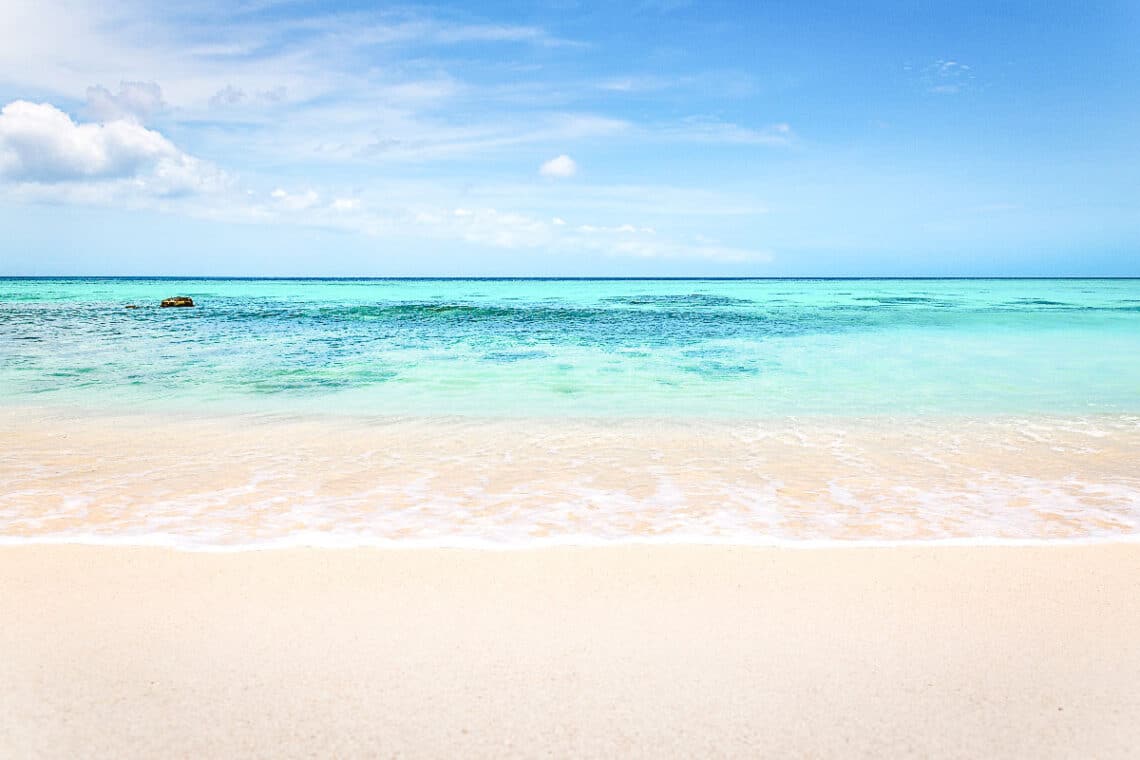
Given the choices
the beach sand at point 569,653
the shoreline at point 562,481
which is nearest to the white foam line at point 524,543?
the shoreline at point 562,481

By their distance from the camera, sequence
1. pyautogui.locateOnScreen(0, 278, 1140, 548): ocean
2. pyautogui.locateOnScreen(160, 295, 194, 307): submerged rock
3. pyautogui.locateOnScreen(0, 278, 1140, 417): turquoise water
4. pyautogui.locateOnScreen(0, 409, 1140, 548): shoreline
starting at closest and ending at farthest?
1. pyautogui.locateOnScreen(0, 409, 1140, 548): shoreline
2. pyautogui.locateOnScreen(0, 278, 1140, 548): ocean
3. pyautogui.locateOnScreen(0, 278, 1140, 417): turquoise water
4. pyautogui.locateOnScreen(160, 295, 194, 307): submerged rock

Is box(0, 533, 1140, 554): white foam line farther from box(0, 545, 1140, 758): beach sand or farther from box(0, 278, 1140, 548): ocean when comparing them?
box(0, 545, 1140, 758): beach sand

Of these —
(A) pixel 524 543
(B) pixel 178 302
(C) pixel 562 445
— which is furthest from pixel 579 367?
(B) pixel 178 302

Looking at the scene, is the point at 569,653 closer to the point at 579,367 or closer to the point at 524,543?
the point at 524,543

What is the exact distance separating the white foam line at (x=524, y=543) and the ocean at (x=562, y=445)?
0.05m

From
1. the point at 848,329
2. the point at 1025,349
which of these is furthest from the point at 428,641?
the point at 848,329

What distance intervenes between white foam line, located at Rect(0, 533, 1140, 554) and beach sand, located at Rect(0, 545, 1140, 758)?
0.15m

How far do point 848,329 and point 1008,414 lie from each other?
48.4 ft

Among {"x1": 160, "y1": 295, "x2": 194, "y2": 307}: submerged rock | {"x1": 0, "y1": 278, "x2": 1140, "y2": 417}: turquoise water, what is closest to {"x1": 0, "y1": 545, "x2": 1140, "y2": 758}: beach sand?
{"x1": 0, "y1": 278, "x2": 1140, "y2": 417}: turquoise water

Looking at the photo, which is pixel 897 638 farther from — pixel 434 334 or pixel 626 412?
pixel 434 334

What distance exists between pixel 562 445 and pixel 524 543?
3.00m

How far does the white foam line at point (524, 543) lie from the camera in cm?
433

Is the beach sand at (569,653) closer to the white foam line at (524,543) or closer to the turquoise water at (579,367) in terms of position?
the white foam line at (524,543)

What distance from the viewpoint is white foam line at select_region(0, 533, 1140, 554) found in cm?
433
